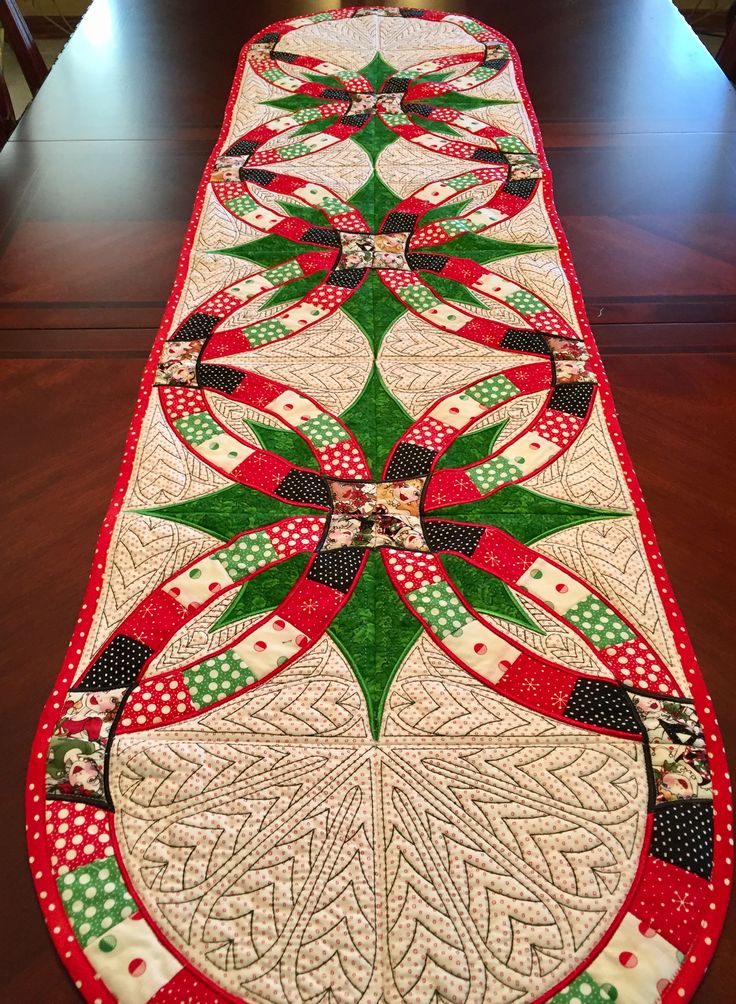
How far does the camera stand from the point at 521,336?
124cm

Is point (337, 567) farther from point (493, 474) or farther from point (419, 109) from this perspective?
point (419, 109)

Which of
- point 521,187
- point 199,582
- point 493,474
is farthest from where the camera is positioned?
point 521,187

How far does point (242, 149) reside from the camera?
5.22 ft

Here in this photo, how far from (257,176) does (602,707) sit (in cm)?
111

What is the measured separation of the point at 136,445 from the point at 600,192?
907mm

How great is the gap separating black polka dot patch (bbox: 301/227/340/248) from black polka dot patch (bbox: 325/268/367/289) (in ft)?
0.22

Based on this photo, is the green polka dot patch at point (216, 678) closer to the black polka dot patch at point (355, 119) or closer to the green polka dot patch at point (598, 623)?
the green polka dot patch at point (598, 623)

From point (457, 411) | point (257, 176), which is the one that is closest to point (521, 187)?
point (257, 176)

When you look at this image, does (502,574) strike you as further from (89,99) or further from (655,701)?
(89,99)

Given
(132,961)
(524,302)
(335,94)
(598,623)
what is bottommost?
(132,961)

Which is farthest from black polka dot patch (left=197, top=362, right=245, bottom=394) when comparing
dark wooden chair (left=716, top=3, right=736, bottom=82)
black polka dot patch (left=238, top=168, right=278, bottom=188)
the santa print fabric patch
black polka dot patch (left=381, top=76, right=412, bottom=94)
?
dark wooden chair (left=716, top=3, right=736, bottom=82)

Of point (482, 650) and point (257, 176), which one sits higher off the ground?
point (257, 176)

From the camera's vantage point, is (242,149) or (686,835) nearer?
(686,835)

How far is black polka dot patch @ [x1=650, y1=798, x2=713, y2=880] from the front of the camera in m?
0.76
